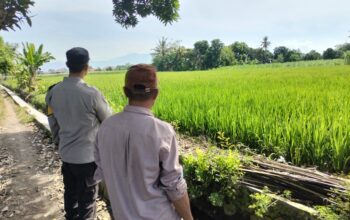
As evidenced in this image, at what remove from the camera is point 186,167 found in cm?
349

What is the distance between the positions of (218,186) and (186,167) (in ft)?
1.33

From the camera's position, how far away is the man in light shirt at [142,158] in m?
1.64

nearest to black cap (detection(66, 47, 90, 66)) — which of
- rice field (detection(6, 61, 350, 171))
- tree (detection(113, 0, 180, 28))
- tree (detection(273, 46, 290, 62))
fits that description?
rice field (detection(6, 61, 350, 171))

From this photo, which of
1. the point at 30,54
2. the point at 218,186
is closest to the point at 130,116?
the point at 218,186

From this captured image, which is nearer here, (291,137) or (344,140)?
(344,140)

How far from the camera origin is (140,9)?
6.68m

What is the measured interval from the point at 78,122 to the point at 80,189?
61 cm

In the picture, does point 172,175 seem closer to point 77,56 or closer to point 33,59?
point 77,56

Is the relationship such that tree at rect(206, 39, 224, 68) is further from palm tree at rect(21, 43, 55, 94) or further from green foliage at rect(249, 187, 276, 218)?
green foliage at rect(249, 187, 276, 218)

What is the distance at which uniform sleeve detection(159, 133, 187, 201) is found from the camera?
1.64m

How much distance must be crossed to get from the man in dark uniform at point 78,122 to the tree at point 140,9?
390cm

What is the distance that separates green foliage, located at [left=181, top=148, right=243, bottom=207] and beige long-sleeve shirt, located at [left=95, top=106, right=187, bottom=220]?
140 centimetres

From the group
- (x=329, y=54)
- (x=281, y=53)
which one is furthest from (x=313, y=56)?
(x=281, y=53)

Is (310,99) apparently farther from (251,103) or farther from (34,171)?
(34,171)
